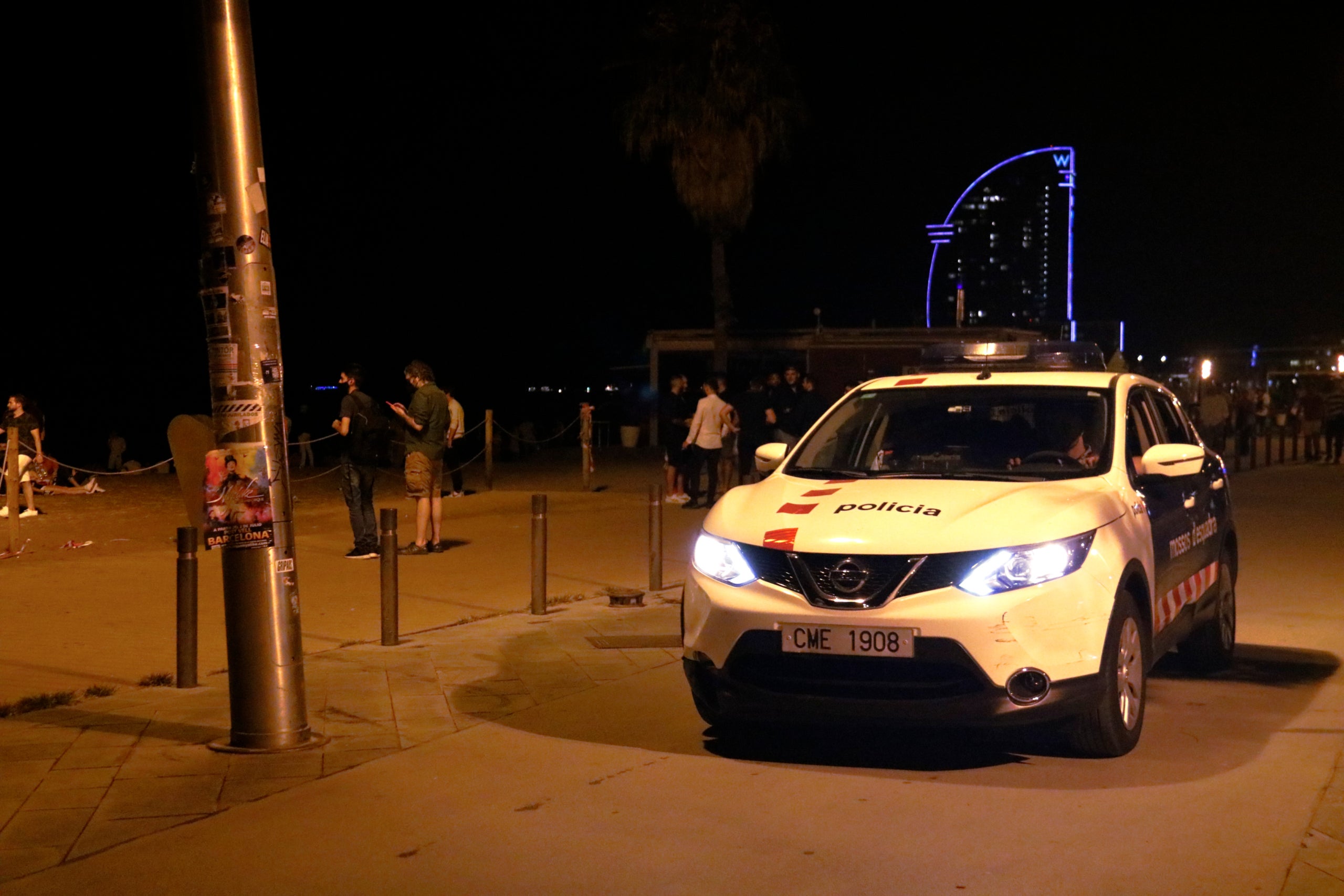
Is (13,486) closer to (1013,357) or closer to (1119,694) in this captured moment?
(1013,357)

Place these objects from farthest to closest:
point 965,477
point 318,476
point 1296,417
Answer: point 1296,417
point 318,476
point 965,477

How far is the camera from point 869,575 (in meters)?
6.06

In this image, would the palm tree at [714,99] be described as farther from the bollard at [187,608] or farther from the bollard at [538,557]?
the bollard at [187,608]

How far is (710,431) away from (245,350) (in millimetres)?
12254

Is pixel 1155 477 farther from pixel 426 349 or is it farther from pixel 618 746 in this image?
pixel 426 349

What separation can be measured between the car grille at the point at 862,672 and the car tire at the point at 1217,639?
3.14 metres

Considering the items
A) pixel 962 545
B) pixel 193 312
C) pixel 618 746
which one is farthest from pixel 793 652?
pixel 193 312

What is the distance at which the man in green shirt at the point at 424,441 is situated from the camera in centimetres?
1420

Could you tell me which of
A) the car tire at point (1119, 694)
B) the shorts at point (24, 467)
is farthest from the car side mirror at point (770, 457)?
the shorts at point (24, 467)

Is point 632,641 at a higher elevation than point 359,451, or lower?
lower

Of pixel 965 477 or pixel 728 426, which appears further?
pixel 728 426

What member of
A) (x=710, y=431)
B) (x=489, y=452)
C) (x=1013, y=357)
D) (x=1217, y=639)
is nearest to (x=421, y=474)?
(x=710, y=431)

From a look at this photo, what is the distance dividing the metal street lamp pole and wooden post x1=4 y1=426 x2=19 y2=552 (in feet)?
28.3

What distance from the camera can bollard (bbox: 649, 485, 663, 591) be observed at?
39.2ft
